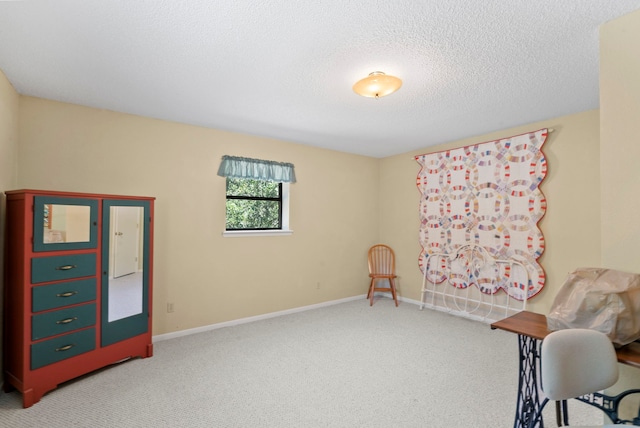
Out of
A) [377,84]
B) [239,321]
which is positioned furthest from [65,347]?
[377,84]

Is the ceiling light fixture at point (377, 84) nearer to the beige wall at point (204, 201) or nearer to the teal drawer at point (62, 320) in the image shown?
the beige wall at point (204, 201)

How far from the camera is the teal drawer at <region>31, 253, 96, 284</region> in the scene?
221 cm

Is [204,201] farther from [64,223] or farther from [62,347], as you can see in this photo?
[62,347]

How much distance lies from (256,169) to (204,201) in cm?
76

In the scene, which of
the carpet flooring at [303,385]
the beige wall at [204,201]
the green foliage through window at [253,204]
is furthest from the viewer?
the green foliage through window at [253,204]

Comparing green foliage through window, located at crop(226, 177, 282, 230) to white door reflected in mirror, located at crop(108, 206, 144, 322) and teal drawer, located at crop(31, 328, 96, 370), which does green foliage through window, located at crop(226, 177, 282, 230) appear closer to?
white door reflected in mirror, located at crop(108, 206, 144, 322)

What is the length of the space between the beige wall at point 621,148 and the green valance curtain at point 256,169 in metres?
3.20

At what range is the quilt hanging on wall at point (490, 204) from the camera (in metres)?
3.43

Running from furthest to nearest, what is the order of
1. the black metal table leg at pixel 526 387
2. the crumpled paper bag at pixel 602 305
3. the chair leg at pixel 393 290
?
the chair leg at pixel 393 290, the black metal table leg at pixel 526 387, the crumpled paper bag at pixel 602 305

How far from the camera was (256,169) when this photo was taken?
391 centimetres

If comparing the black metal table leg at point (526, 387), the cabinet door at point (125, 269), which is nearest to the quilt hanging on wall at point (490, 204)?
the black metal table leg at point (526, 387)

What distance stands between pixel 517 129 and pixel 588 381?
3.12 metres

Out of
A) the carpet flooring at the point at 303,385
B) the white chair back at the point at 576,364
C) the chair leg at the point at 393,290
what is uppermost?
the white chair back at the point at 576,364

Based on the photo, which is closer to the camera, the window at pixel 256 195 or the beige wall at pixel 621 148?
the beige wall at pixel 621 148
